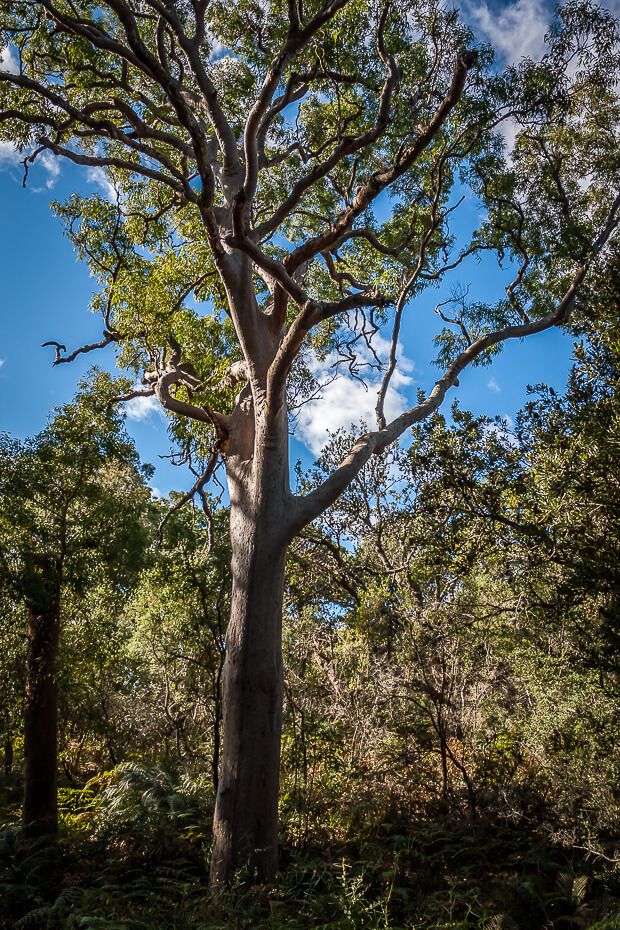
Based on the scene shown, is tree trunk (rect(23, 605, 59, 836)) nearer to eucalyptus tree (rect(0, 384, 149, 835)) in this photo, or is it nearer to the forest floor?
eucalyptus tree (rect(0, 384, 149, 835))

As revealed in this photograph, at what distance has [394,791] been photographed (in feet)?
21.1

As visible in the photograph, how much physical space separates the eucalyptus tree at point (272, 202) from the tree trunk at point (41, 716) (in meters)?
2.96

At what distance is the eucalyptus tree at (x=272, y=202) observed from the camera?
16.9 feet

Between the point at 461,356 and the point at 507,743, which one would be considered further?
the point at 461,356

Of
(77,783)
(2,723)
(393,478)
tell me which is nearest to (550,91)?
(393,478)

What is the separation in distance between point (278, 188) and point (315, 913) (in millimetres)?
10151

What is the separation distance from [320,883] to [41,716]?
4.10m

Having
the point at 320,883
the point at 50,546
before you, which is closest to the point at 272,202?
the point at 50,546

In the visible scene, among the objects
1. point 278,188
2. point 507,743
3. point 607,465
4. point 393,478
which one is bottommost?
point 507,743

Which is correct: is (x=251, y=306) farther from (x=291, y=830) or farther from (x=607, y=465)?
(x=291, y=830)

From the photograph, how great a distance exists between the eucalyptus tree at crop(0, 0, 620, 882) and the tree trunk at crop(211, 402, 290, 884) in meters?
0.02

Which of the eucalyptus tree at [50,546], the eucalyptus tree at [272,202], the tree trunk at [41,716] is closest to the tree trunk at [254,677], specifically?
the eucalyptus tree at [272,202]

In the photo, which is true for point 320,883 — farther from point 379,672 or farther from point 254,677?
point 379,672

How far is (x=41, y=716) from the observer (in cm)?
698
